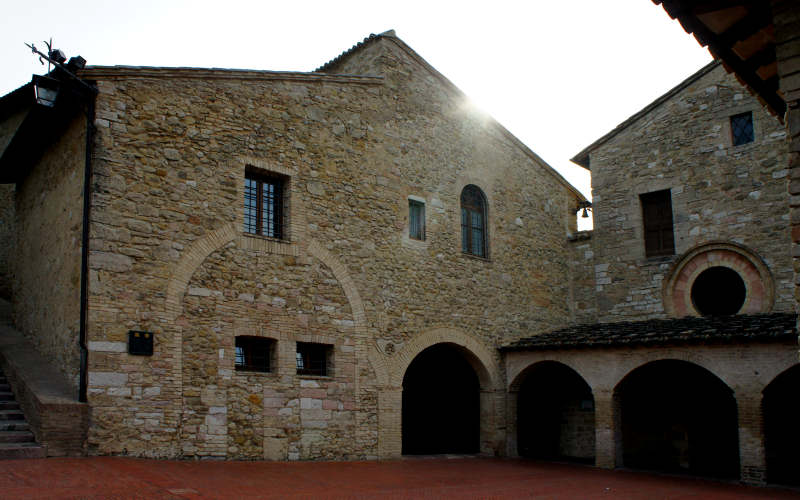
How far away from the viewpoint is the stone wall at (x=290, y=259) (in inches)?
413

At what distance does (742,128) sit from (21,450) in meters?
14.5

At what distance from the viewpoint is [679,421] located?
1588cm

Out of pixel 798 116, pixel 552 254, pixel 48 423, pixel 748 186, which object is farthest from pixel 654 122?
pixel 48 423

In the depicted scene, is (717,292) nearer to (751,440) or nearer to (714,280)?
(714,280)

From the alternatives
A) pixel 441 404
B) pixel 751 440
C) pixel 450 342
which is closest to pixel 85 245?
pixel 450 342

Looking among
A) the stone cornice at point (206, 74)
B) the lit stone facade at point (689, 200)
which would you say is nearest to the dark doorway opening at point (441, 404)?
the lit stone facade at point (689, 200)

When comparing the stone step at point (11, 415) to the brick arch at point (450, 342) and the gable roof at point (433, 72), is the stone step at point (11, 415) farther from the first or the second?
the gable roof at point (433, 72)

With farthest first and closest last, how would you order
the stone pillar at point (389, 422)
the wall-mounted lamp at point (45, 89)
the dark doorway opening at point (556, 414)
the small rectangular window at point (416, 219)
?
the dark doorway opening at point (556, 414)
the small rectangular window at point (416, 219)
the stone pillar at point (389, 422)
the wall-mounted lamp at point (45, 89)

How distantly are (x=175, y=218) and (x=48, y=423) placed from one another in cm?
332

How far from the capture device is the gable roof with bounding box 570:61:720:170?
16.3 meters

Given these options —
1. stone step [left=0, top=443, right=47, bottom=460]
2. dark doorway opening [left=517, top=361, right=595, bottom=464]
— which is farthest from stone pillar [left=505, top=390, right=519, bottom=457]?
stone step [left=0, top=443, right=47, bottom=460]

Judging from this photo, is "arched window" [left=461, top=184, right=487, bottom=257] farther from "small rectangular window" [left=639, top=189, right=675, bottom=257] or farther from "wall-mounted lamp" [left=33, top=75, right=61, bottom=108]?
"wall-mounted lamp" [left=33, top=75, right=61, bottom=108]

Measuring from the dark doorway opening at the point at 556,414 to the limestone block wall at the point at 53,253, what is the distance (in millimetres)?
9733

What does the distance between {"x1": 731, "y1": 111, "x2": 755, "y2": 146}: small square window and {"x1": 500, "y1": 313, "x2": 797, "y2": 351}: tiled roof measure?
3.75 metres
